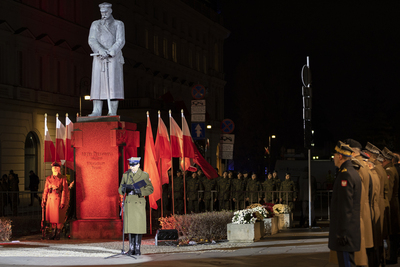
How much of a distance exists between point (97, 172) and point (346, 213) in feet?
26.9

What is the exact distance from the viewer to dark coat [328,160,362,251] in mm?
7543

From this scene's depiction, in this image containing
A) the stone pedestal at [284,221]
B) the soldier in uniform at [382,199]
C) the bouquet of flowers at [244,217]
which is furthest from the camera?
the stone pedestal at [284,221]

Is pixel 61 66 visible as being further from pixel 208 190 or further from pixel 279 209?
pixel 279 209

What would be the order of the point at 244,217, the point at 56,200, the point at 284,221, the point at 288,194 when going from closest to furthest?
the point at 244,217
the point at 56,200
the point at 284,221
the point at 288,194

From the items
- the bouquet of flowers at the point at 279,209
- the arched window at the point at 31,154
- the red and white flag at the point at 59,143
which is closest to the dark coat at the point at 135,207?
the red and white flag at the point at 59,143

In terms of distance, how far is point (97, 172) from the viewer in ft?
48.0

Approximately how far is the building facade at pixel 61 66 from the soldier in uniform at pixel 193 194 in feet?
24.4

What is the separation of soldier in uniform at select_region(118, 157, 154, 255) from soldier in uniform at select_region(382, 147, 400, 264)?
4.48 metres

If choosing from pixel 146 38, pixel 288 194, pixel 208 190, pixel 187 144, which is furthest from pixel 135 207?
pixel 146 38

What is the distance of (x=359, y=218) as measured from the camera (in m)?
7.66

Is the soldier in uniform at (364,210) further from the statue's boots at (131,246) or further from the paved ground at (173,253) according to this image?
the statue's boots at (131,246)

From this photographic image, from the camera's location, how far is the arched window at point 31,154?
35.3 m

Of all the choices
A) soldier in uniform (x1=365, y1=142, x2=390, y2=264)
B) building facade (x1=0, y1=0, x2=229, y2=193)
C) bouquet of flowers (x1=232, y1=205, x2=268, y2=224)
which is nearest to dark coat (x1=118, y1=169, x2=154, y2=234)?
bouquet of flowers (x1=232, y1=205, x2=268, y2=224)

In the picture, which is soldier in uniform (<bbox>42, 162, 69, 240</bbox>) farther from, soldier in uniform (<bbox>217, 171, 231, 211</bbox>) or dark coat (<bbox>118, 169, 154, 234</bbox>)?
soldier in uniform (<bbox>217, 171, 231, 211</bbox>)
